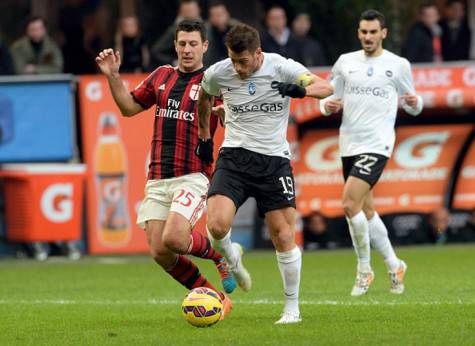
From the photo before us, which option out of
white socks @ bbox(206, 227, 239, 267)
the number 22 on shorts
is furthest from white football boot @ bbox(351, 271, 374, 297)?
Result: the number 22 on shorts

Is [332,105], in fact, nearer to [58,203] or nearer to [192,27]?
[192,27]

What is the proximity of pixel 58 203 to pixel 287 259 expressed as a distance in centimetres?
909

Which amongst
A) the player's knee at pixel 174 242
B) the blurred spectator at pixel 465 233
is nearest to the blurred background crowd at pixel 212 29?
the blurred spectator at pixel 465 233

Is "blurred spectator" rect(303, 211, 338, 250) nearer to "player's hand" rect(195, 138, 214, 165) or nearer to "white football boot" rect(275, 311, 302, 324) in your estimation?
"player's hand" rect(195, 138, 214, 165)

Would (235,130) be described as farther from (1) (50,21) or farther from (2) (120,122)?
(1) (50,21)

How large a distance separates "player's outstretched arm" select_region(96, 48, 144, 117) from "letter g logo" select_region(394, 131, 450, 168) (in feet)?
30.4

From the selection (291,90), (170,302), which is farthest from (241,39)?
(170,302)

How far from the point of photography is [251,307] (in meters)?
11.2

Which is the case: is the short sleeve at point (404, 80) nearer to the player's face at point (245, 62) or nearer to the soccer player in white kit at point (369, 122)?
the soccer player in white kit at point (369, 122)

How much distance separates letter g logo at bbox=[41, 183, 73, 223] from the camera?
18406mm

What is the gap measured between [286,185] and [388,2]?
1153cm

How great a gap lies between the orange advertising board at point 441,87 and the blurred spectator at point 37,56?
10.5 feet

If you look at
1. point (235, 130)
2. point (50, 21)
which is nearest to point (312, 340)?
point (235, 130)

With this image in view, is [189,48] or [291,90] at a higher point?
[189,48]
